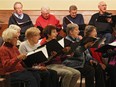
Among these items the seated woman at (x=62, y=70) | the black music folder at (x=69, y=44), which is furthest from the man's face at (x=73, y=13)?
the black music folder at (x=69, y=44)

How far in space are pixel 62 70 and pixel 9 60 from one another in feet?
3.14

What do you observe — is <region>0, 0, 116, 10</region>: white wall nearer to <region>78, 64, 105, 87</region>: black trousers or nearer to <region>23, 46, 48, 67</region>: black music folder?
<region>78, 64, 105, 87</region>: black trousers

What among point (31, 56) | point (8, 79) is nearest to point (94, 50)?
point (31, 56)

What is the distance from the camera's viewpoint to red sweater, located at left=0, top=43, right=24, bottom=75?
3.88 metres

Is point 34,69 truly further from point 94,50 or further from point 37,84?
point 94,50

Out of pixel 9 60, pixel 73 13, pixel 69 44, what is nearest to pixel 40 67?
pixel 69 44

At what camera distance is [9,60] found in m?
3.89

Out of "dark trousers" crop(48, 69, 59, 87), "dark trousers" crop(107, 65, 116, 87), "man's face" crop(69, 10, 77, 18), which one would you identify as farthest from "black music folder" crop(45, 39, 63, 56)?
"man's face" crop(69, 10, 77, 18)

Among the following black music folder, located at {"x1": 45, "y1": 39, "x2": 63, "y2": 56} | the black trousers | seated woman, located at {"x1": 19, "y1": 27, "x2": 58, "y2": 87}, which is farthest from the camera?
the black trousers

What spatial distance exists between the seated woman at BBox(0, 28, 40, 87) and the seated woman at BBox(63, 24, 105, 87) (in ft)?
2.86

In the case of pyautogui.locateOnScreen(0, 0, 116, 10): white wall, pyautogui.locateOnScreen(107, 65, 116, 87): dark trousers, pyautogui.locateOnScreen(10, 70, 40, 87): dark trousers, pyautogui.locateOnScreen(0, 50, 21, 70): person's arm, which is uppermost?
pyautogui.locateOnScreen(0, 0, 116, 10): white wall

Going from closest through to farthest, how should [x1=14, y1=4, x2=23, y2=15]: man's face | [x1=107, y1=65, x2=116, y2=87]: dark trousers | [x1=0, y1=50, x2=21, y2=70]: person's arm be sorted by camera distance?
[x1=0, y1=50, x2=21, y2=70]: person's arm
[x1=107, y1=65, x2=116, y2=87]: dark trousers
[x1=14, y1=4, x2=23, y2=15]: man's face

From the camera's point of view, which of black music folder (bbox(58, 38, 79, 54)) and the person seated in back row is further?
the person seated in back row

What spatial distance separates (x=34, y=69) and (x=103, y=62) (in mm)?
1319
